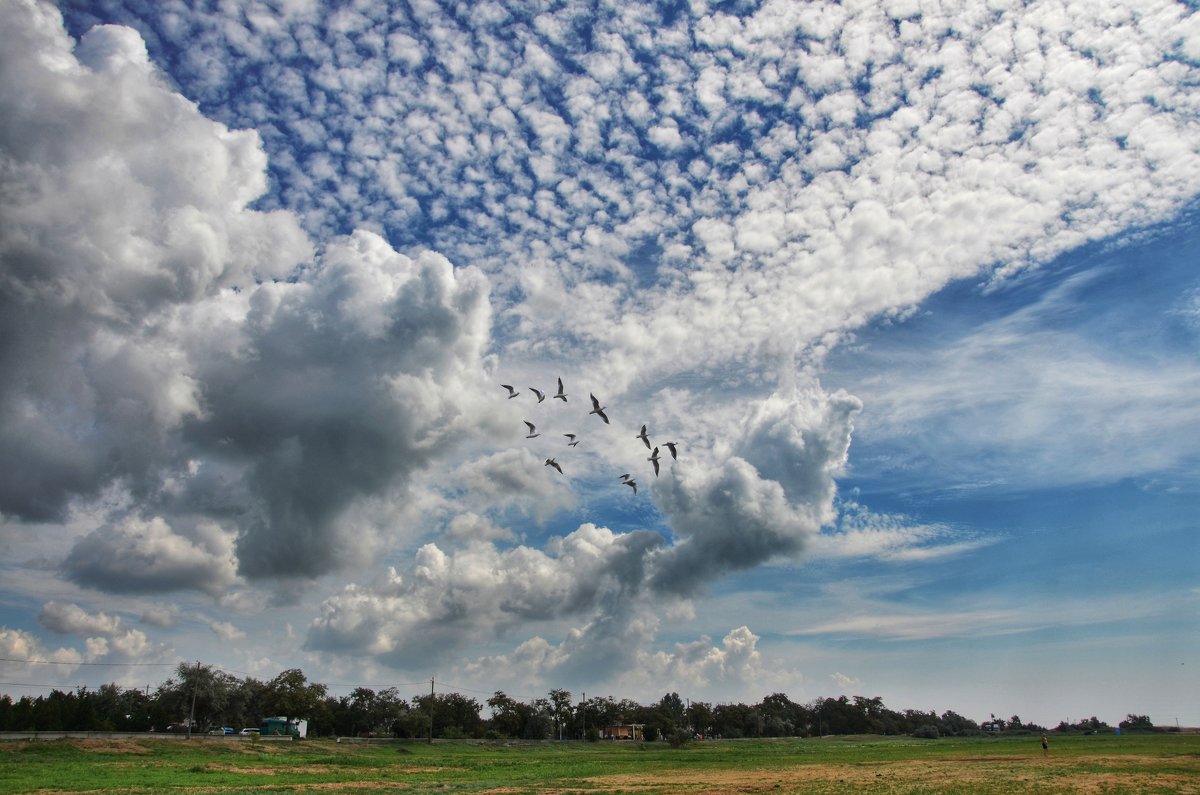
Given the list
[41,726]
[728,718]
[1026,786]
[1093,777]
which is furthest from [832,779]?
[728,718]

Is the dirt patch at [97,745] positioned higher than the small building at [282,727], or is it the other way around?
the dirt patch at [97,745]

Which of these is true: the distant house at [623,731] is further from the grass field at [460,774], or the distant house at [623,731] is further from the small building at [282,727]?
the grass field at [460,774]

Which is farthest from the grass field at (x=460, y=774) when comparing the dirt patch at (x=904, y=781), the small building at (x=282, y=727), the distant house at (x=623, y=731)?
the distant house at (x=623, y=731)

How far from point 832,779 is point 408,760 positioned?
1795 inches

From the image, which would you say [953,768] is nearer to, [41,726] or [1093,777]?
[1093,777]

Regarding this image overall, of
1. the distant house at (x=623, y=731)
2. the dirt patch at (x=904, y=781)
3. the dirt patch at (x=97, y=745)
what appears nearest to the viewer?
the dirt patch at (x=904, y=781)

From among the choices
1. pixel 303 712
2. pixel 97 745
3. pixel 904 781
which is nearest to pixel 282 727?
pixel 303 712

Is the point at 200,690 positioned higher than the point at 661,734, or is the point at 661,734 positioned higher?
the point at 200,690

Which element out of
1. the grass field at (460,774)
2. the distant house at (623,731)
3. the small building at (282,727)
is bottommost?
the distant house at (623,731)

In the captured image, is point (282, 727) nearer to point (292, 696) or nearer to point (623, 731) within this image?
point (292, 696)

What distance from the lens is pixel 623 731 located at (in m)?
180

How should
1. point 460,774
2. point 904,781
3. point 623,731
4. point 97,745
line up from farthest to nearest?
point 623,731, point 97,745, point 460,774, point 904,781

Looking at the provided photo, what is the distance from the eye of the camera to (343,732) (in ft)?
473

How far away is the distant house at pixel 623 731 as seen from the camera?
569 feet
